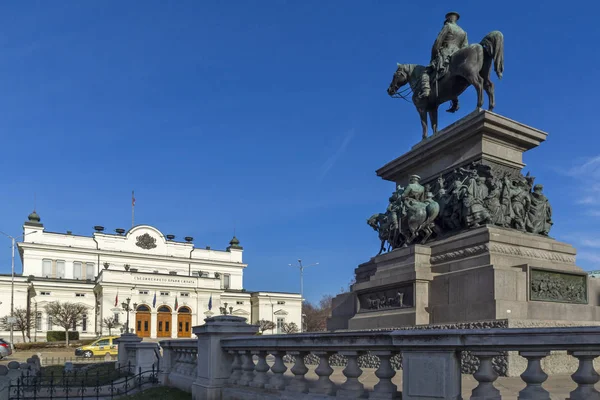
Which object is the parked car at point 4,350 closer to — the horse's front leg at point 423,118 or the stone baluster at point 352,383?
the horse's front leg at point 423,118

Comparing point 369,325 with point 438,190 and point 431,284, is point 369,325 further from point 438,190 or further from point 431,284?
point 438,190

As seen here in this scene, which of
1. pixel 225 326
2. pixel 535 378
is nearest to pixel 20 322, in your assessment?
pixel 225 326

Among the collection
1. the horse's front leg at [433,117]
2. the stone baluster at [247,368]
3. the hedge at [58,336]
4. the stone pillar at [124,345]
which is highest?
the horse's front leg at [433,117]

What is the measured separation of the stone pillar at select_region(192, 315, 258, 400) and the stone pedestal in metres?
3.93

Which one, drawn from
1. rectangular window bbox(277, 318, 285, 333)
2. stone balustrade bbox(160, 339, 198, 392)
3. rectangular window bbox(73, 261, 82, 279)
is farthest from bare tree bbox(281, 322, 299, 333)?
stone balustrade bbox(160, 339, 198, 392)

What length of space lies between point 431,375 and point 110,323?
65316mm

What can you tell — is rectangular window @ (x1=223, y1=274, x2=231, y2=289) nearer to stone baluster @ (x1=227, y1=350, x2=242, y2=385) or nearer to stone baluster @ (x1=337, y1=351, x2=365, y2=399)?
stone baluster @ (x1=227, y1=350, x2=242, y2=385)

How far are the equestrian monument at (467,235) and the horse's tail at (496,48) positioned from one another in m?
0.02

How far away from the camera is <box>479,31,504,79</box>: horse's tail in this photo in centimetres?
1393

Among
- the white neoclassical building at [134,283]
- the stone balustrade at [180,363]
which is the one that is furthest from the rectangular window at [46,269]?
the stone balustrade at [180,363]

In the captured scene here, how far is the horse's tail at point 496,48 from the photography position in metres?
13.9

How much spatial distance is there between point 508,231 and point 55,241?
75.1 m

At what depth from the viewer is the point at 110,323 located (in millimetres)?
65438

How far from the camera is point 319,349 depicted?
7395 mm
